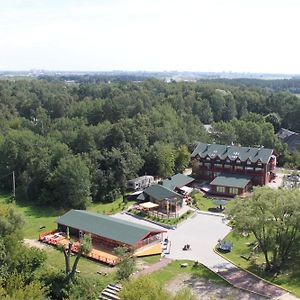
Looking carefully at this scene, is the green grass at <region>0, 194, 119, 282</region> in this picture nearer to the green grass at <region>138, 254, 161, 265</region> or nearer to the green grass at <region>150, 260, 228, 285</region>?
the green grass at <region>138, 254, 161, 265</region>

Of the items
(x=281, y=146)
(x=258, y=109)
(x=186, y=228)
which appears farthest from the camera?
(x=258, y=109)

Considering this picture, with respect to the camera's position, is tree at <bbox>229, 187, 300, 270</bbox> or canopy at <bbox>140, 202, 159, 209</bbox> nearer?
tree at <bbox>229, 187, 300, 270</bbox>

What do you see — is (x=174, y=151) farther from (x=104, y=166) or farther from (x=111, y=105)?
(x=111, y=105)

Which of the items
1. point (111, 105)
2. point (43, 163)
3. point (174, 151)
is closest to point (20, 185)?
point (43, 163)

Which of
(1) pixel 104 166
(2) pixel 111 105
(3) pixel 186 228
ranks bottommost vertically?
(3) pixel 186 228

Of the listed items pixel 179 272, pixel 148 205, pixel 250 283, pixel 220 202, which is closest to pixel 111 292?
pixel 179 272

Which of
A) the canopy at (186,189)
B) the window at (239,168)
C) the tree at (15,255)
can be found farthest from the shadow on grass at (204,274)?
the window at (239,168)

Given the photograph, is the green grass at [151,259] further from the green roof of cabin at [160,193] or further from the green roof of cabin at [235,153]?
the green roof of cabin at [235,153]

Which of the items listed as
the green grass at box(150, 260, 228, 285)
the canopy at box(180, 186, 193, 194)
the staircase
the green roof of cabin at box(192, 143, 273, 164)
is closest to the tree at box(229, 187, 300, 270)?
the green grass at box(150, 260, 228, 285)
